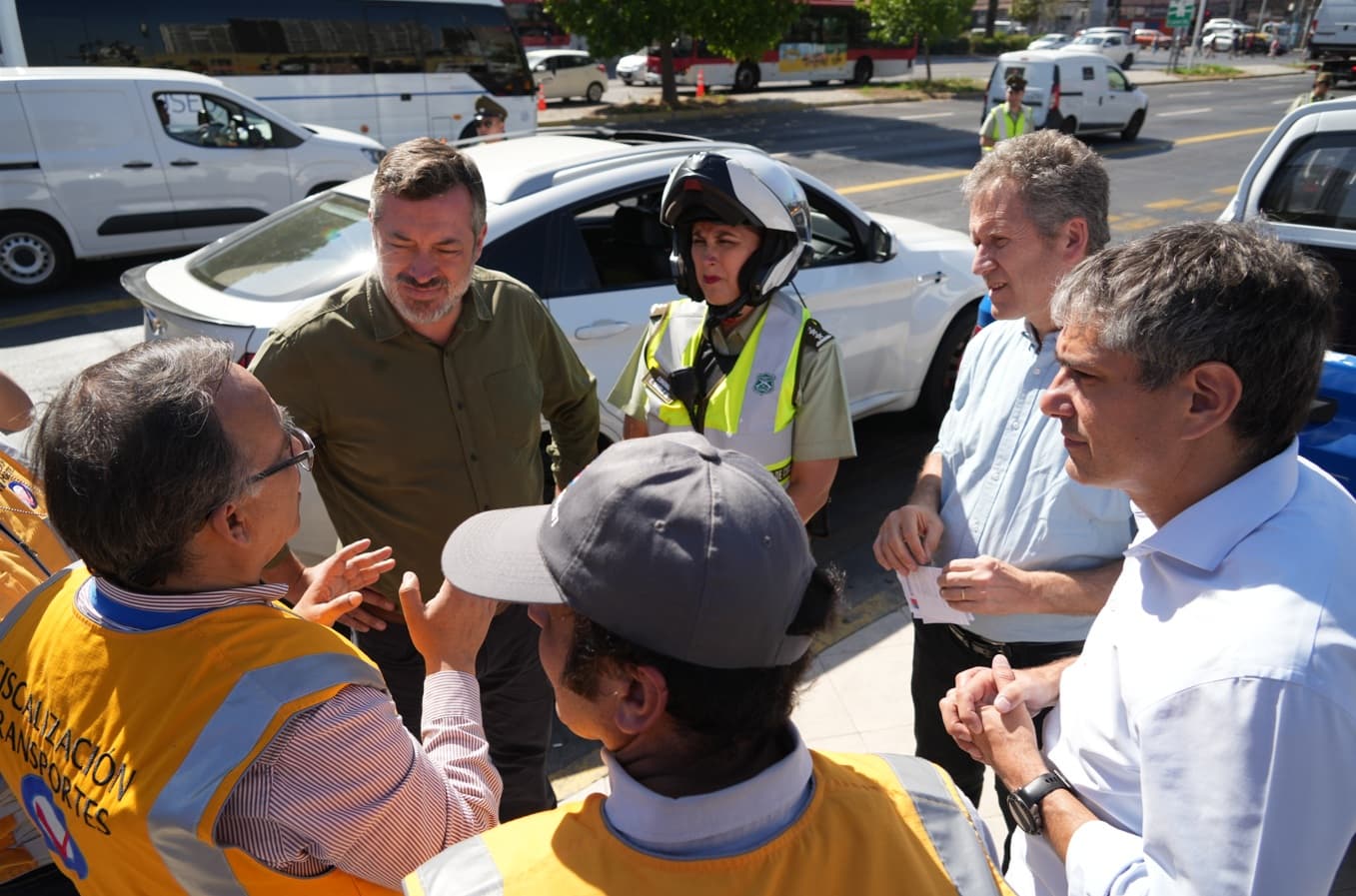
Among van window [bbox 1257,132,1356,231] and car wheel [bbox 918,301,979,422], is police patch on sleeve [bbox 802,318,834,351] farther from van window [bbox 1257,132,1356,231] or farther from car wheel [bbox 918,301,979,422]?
car wheel [bbox 918,301,979,422]

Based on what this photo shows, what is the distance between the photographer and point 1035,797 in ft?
5.04

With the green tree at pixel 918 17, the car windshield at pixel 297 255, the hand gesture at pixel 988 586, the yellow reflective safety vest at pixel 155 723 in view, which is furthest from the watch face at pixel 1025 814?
the green tree at pixel 918 17

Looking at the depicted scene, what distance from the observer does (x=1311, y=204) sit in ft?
13.4

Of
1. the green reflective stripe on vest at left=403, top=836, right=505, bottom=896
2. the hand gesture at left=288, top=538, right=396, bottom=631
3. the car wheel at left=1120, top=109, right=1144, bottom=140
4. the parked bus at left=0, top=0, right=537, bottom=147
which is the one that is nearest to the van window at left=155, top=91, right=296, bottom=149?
the parked bus at left=0, top=0, right=537, bottom=147

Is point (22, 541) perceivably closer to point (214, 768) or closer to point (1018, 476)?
point (214, 768)

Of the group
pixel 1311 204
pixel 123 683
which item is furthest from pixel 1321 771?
pixel 1311 204

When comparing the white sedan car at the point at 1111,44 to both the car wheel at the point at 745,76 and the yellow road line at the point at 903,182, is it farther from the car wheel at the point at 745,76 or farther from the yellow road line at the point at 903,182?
the yellow road line at the point at 903,182

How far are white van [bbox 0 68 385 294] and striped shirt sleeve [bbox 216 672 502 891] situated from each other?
953 cm

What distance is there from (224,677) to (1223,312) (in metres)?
1.50

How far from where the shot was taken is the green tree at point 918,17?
93.9 feet

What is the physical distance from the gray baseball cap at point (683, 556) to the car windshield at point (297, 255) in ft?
10.4

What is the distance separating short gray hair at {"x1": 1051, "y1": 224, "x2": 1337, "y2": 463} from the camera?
4.45ft

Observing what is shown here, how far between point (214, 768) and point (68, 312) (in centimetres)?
875

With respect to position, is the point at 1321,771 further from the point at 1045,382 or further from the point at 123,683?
the point at 123,683
